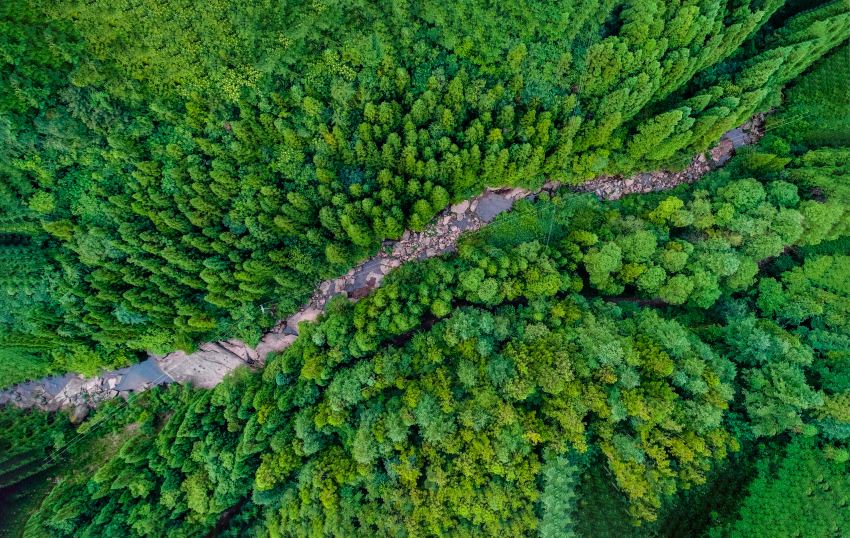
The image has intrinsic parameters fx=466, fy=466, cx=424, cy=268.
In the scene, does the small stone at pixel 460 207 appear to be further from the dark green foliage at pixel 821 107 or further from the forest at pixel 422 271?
the dark green foliage at pixel 821 107

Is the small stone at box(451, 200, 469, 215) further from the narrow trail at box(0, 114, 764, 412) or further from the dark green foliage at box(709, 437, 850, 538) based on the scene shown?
the dark green foliage at box(709, 437, 850, 538)

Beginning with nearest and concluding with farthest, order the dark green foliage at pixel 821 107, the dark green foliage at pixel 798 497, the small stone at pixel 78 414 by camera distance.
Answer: the dark green foliage at pixel 798 497 → the dark green foliage at pixel 821 107 → the small stone at pixel 78 414

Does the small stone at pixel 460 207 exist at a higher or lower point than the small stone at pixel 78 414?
higher

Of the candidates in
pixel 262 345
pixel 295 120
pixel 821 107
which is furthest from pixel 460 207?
pixel 821 107

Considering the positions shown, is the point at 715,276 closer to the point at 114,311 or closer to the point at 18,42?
the point at 114,311

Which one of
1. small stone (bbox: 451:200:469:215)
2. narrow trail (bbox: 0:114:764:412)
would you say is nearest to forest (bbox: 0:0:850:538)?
small stone (bbox: 451:200:469:215)

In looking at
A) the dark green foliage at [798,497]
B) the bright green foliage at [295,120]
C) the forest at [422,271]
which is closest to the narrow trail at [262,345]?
the forest at [422,271]

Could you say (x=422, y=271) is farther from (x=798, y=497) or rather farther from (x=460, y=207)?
(x=798, y=497)
